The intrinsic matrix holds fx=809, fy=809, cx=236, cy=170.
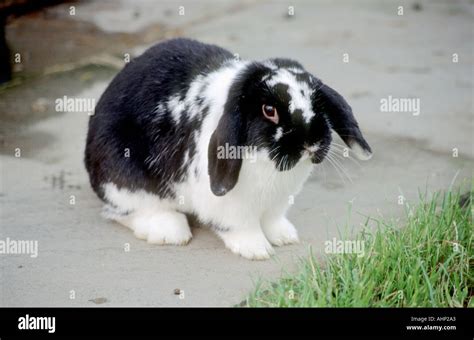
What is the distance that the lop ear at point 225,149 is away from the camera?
117 inches

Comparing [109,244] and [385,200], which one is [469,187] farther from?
[109,244]

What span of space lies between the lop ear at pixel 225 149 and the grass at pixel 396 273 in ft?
1.35

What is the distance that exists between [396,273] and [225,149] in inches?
30.8

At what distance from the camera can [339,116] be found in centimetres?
308

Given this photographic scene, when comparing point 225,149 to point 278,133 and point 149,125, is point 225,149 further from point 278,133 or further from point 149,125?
point 149,125

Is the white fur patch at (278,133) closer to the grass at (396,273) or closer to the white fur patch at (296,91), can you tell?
the white fur patch at (296,91)

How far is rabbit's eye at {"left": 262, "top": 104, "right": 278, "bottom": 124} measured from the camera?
295cm

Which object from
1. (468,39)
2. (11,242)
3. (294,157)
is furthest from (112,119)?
(468,39)

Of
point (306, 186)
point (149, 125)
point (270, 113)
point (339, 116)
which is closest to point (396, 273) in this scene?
point (339, 116)

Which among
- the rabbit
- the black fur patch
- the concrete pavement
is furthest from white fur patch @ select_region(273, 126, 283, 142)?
the concrete pavement

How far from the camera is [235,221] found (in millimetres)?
3264

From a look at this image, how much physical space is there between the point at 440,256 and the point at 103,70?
9.46 ft
